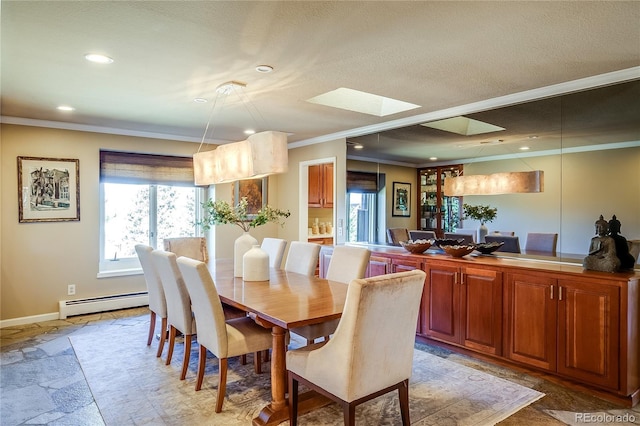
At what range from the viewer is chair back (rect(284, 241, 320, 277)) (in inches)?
146

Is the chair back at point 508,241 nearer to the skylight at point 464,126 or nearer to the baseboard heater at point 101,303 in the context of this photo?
the skylight at point 464,126

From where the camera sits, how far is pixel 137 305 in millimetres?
5203

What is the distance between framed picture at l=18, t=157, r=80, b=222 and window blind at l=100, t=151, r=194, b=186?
0.37 meters

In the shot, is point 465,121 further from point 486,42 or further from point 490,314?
point 490,314

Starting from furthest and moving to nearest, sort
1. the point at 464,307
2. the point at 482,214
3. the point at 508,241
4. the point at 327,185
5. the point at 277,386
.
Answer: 1. the point at 327,185
2. the point at 482,214
3. the point at 508,241
4. the point at 464,307
5. the point at 277,386

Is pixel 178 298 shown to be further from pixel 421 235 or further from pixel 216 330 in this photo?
pixel 421 235

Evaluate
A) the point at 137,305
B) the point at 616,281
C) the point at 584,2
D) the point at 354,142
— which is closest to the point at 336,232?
the point at 354,142

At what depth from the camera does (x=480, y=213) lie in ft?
12.7

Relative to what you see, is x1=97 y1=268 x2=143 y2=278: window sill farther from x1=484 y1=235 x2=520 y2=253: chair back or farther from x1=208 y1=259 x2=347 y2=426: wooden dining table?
x1=484 y1=235 x2=520 y2=253: chair back

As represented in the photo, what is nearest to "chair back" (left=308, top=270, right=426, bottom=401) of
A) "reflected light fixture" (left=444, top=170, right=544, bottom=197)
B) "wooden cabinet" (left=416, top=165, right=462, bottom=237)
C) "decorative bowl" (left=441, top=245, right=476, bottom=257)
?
"decorative bowl" (left=441, top=245, right=476, bottom=257)

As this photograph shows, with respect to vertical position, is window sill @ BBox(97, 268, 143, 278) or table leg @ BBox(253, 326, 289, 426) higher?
window sill @ BBox(97, 268, 143, 278)

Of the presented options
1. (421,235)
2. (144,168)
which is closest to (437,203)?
(421,235)

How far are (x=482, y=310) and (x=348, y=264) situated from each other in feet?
4.14

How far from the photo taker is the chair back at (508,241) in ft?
11.9
